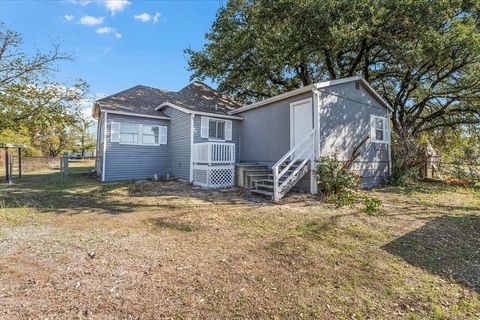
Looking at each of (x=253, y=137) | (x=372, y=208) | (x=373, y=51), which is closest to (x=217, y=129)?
(x=253, y=137)

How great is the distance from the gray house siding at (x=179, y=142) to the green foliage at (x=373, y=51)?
396cm

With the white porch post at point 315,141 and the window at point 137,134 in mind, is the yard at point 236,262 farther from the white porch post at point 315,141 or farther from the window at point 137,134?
the window at point 137,134

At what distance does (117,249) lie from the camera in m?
3.53

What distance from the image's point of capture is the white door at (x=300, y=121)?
8.54 m

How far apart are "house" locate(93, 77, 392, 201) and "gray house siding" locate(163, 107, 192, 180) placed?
0.15 feet

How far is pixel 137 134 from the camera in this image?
11.4 metres

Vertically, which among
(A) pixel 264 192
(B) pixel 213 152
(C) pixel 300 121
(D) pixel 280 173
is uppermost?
(C) pixel 300 121

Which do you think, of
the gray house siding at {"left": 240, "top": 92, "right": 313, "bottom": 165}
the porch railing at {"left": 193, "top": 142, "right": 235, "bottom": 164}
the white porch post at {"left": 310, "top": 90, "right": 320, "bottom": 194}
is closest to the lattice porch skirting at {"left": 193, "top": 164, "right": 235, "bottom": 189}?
the porch railing at {"left": 193, "top": 142, "right": 235, "bottom": 164}

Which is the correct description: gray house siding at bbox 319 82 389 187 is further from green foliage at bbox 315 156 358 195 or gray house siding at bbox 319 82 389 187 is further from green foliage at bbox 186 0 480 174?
green foliage at bbox 186 0 480 174

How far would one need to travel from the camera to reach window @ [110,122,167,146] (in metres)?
10.8

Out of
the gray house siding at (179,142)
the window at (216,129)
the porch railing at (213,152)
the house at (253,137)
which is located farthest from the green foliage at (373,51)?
the porch railing at (213,152)

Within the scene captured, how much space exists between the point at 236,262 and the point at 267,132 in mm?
7574

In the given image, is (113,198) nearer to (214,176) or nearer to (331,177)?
(214,176)

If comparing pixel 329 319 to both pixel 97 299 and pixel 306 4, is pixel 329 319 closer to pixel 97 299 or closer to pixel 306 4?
pixel 97 299
